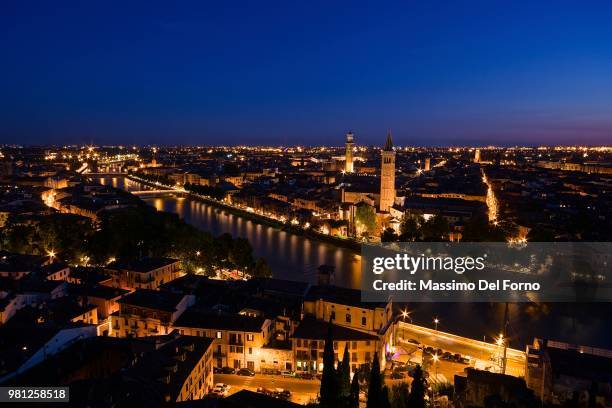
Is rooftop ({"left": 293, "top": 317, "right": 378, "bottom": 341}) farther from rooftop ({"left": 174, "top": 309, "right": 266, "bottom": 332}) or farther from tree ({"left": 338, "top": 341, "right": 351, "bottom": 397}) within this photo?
tree ({"left": 338, "top": 341, "right": 351, "bottom": 397})

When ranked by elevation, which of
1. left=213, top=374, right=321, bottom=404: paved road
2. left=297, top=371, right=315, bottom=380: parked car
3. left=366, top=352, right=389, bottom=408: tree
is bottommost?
left=213, top=374, right=321, bottom=404: paved road

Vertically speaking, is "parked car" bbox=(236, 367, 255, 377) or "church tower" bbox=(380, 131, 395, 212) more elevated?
"church tower" bbox=(380, 131, 395, 212)

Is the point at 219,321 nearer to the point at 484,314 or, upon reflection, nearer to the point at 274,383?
the point at 274,383

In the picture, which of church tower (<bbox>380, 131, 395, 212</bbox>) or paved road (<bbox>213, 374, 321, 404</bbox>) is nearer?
paved road (<bbox>213, 374, 321, 404</bbox>)

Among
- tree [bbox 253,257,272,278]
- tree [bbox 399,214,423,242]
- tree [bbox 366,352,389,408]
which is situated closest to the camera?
tree [bbox 366,352,389,408]

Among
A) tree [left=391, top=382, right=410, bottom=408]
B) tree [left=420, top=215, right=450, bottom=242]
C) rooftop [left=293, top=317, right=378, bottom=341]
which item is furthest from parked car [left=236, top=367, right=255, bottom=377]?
tree [left=420, top=215, right=450, bottom=242]

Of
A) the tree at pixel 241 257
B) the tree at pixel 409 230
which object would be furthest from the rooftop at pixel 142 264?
the tree at pixel 409 230

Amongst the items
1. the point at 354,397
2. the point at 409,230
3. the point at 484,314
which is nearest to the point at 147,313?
the point at 354,397
